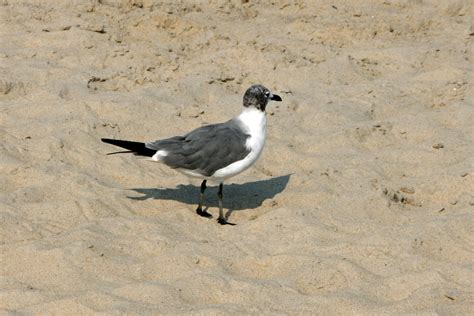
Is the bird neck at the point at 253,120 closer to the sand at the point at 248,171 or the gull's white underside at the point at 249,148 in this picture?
the gull's white underside at the point at 249,148

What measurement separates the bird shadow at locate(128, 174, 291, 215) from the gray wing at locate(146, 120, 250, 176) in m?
0.31

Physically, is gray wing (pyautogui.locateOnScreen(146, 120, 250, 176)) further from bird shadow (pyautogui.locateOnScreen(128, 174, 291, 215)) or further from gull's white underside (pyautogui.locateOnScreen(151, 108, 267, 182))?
bird shadow (pyautogui.locateOnScreen(128, 174, 291, 215))

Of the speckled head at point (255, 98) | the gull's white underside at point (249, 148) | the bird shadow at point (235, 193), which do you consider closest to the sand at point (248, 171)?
the bird shadow at point (235, 193)

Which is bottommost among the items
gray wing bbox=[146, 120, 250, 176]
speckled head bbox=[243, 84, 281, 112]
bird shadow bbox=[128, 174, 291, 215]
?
bird shadow bbox=[128, 174, 291, 215]

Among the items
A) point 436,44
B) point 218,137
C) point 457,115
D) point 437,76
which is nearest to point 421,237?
point 218,137

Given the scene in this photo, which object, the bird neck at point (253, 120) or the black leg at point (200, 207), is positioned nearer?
the black leg at point (200, 207)

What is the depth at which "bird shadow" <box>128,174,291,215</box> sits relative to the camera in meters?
6.01

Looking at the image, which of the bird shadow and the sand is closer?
the sand

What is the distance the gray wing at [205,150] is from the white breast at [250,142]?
3 centimetres

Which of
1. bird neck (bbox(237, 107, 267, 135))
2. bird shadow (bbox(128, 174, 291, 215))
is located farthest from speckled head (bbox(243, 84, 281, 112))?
bird shadow (bbox(128, 174, 291, 215))

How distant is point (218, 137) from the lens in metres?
5.88

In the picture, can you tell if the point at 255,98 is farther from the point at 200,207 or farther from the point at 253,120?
the point at 200,207

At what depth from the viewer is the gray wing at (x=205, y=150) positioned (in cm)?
577

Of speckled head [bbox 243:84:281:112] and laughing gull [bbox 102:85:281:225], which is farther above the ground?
speckled head [bbox 243:84:281:112]
